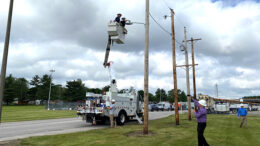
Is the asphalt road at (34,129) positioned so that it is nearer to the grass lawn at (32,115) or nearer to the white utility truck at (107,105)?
the white utility truck at (107,105)

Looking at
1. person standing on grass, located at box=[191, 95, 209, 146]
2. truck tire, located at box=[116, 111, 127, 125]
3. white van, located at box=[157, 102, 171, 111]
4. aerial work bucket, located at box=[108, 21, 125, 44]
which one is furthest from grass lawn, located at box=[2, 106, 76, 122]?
white van, located at box=[157, 102, 171, 111]

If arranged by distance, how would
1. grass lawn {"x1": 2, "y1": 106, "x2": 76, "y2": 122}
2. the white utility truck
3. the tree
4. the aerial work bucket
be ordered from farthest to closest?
1. the tree
2. grass lawn {"x1": 2, "y1": 106, "x2": 76, "y2": 122}
3. the white utility truck
4. the aerial work bucket

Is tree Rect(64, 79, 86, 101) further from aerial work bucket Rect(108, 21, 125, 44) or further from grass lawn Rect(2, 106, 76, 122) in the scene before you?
aerial work bucket Rect(108, 21, 125, 44)

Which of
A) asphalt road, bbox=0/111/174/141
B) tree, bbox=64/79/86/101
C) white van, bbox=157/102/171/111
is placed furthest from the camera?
tree, bbox=64/79/86/101

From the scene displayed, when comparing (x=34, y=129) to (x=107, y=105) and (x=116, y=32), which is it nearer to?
(x=107, y=105)

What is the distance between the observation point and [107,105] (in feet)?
45.2

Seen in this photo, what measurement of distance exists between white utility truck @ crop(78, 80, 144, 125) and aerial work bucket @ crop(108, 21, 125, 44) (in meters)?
3.32

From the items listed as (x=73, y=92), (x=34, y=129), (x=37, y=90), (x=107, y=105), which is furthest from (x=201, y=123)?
(x=37, y=90)

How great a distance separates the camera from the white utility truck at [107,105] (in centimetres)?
1389

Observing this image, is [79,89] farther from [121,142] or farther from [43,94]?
[121,142]

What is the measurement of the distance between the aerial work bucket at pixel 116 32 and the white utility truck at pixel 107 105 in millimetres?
3316

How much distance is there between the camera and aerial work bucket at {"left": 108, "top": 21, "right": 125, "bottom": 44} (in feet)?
41.1

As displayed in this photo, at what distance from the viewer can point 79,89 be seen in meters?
84.2

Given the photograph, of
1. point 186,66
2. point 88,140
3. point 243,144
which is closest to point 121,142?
point 88,140
